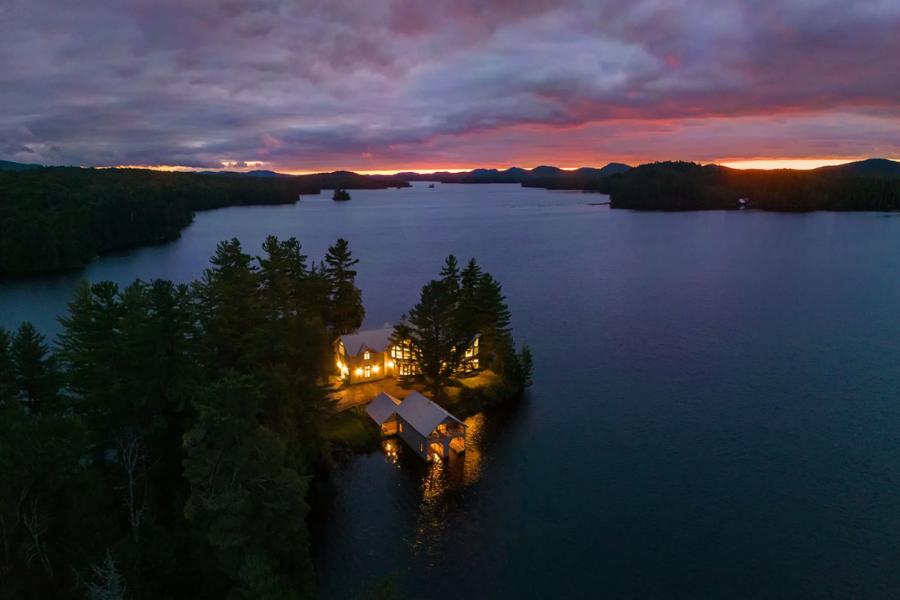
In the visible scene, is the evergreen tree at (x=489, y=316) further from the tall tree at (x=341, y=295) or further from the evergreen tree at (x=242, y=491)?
the evergreen tree at (x=242, y=491)

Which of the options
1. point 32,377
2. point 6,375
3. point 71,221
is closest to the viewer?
point 6,375

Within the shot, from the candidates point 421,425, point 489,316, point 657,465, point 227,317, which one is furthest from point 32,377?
point 657,465

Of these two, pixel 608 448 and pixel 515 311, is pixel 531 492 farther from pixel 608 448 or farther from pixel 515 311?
pixel 515 311

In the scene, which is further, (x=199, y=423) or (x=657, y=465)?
(x=657, y=465)

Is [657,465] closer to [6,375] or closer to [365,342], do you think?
[365,342]

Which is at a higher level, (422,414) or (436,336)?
(436,336)

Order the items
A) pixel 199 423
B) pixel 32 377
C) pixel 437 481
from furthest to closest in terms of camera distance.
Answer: pixel 437 481 < pixel 32 377 < pixel 199 423

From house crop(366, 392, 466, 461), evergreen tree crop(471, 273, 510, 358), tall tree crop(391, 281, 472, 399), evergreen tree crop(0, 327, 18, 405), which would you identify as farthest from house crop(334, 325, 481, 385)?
evergreen tree crop(0, 327, 18, 405)
